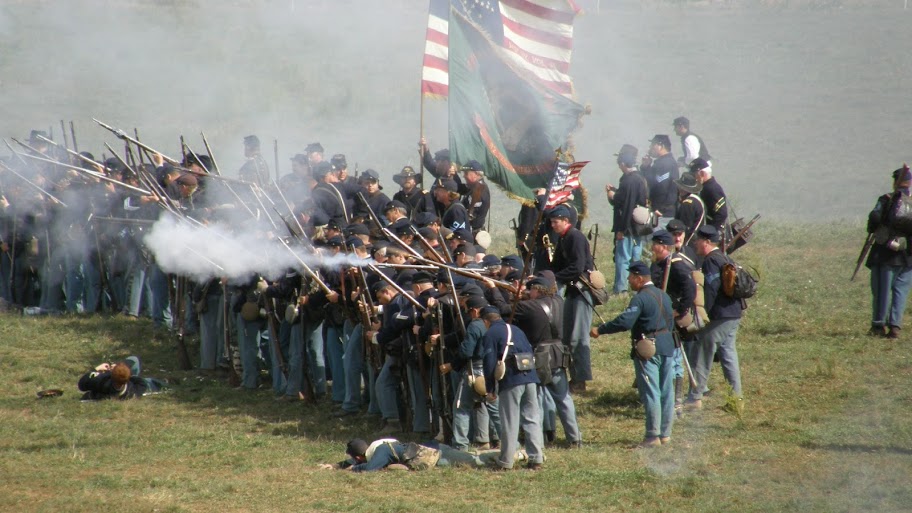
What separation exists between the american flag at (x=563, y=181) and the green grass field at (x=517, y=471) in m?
2.36

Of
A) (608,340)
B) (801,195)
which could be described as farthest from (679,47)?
(608,340)

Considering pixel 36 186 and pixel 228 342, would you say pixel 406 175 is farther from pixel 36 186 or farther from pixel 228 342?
pixel 36 186

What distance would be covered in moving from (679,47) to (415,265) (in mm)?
47607

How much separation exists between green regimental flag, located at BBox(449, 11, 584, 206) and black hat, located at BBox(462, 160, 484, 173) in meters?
0.11

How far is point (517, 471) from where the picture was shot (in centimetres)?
1020

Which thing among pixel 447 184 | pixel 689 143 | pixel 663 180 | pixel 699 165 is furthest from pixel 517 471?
pixel 689 143

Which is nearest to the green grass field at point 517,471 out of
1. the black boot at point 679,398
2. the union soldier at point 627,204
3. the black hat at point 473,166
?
the black boot at point 679,398

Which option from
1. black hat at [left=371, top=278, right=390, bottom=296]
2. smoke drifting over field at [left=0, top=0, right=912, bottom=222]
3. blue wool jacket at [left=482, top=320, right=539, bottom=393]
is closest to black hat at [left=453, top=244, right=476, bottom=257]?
black hat at [left=371, top=278, right=390, bottom=296]

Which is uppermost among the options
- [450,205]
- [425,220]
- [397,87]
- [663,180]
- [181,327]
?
[397,87]

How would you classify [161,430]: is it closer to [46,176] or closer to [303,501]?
[303,501]

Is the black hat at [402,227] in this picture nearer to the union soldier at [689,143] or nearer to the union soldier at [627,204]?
the union soldier at [627,204]

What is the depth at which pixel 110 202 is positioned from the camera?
17.2 m

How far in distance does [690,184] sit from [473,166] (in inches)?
121

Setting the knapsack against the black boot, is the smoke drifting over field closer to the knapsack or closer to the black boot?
the black boot
